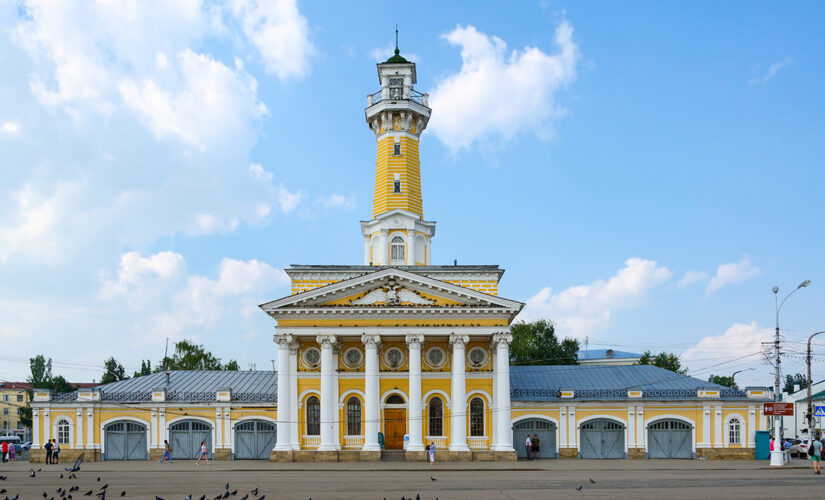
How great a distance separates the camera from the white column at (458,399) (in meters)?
40.4

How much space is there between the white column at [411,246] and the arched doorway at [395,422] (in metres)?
8.19

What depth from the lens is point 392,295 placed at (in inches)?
1607

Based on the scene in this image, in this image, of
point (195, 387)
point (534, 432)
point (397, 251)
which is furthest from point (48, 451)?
point (534, 432)

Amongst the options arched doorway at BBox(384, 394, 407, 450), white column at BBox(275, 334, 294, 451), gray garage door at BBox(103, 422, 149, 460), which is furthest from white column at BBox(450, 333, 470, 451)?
gray garage door at BBox(103, 422, 149, 460)

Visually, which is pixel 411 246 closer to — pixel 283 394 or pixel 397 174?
pixel 397 174

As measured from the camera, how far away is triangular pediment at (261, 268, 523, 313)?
4044cm

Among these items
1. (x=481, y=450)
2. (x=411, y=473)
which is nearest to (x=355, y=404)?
(x=481, y=450)

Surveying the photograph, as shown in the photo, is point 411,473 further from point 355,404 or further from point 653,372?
point 653,372

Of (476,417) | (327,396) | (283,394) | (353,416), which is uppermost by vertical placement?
(283,394)

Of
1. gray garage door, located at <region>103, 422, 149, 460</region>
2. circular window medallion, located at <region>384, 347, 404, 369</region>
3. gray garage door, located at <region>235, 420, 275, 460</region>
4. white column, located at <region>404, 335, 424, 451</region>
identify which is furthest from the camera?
gray garage door, located at <region>235, 420, 275, 460</region>

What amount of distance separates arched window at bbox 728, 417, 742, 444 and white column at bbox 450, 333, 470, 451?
15.5 m

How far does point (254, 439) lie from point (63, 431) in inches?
427

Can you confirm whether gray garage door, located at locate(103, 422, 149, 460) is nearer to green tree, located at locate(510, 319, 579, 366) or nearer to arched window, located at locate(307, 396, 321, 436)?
arched window, located at locate(307, 396, 321, 436)

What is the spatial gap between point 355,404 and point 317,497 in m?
18.9
